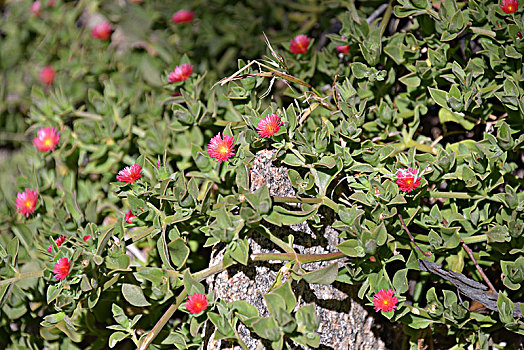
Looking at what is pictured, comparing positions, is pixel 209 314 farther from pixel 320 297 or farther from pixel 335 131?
pixel 335 131

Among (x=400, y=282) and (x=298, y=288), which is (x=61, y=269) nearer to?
(x=298, y=288)

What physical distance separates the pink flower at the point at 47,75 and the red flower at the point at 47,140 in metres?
0.53

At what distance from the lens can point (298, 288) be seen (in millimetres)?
940

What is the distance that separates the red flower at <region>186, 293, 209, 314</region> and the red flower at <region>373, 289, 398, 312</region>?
10.8 inches

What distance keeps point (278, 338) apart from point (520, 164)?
66cm

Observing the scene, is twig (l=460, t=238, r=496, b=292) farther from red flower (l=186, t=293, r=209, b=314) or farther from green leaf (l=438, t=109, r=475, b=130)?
red flower (l=186, t=293, r=209, b=314)

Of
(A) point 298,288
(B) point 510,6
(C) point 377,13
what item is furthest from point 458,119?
(A) point 298,288

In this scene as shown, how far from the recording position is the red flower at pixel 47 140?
1.29m

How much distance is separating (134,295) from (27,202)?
17.6 inches

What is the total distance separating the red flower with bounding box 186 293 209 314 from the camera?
0.85 metres

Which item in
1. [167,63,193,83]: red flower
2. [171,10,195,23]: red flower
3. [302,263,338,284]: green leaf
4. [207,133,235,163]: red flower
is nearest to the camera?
[302,263,338,284]: green leaf

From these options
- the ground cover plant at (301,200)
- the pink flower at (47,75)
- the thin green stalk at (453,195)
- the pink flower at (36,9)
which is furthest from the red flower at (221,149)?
the pink flower at (36,9)

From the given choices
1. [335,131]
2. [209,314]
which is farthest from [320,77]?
[209,314]

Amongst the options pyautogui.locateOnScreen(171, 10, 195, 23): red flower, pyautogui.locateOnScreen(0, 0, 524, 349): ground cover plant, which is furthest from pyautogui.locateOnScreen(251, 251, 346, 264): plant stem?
pyautogui.locateOnScreen(171, 10, 195, 23): red flower
